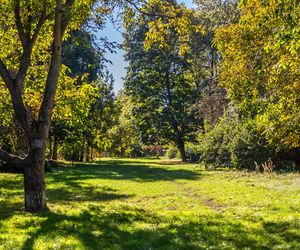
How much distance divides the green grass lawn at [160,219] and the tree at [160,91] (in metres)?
24.4

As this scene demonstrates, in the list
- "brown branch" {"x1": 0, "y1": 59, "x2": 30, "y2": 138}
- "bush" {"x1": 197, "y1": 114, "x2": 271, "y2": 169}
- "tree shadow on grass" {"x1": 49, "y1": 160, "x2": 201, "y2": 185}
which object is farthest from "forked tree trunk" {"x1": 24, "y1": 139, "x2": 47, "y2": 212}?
"bush" {"x1": 197, "y1": 114, "x2": 271, "y2": 169}

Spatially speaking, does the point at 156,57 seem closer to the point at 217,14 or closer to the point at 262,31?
the point at 217,14

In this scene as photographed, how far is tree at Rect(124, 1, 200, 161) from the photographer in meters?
41.1

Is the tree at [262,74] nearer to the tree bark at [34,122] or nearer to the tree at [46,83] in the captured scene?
the tree at [46,83]

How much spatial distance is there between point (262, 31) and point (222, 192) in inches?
264

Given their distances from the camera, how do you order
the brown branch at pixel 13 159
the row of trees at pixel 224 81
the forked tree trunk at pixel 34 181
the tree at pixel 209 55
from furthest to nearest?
the tree at pixel 209 55
the row of trees at pixel 224 81
the brown branch at pixel 13 159
the forked tree trunk at pixel 34 181

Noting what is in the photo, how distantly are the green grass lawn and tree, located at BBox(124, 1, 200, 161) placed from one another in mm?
24409

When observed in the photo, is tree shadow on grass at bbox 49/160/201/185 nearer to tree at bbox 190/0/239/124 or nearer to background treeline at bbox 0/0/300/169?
background treeline at bbox 0/0/300/169

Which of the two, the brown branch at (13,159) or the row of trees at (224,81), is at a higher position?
the row of trees at (224,81)

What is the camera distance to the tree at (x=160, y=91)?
4112cm

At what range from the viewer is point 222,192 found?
1541cm

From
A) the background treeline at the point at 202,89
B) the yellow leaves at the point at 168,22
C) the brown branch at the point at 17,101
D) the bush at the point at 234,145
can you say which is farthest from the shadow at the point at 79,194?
the bush at the point at 234,145

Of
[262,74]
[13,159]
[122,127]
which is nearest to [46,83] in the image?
[13,159]

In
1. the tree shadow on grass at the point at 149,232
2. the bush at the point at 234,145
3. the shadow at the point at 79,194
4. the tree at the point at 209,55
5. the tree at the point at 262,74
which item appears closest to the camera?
the tree shadow on grass at the point at 149,232
